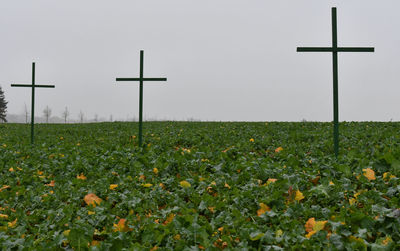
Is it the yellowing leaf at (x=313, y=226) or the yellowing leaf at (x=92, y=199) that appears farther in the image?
the yellowing leaf at (x=92, y=199)

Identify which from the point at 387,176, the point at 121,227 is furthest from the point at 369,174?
the point at 121,227

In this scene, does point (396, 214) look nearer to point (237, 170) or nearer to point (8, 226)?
point (237, 170)

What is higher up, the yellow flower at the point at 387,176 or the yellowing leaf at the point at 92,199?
the yellow flower at the point at 387,176

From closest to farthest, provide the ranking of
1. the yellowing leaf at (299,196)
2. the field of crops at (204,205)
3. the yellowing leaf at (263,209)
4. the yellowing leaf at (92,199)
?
the field of crops at (204,205) < the yellowing leaf at (263,209) < the yellowing leaf at (299,196) < the yellowing leaf at (92,199)

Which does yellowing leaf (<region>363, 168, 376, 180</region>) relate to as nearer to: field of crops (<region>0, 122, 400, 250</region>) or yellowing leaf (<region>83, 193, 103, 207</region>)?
field of crops (<region>0, 122, 400, 250</region>)

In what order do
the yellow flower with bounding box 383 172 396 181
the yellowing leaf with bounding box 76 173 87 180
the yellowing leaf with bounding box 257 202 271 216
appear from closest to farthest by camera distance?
the yellowing leaf with bounding box 257 202 271 216, the yellow flower with bounding box 383 172 396 181, the yellowing leaf with bounding box 76 173 87 180

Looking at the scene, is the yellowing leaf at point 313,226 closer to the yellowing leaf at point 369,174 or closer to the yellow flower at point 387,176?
the yellowing leaf at point 369,174

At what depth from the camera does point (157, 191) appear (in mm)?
4898

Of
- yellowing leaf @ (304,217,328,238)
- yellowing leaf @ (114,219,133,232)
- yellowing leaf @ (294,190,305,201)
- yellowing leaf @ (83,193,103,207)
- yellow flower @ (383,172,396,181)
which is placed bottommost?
yellowing leaf @ (114,219,133,232)

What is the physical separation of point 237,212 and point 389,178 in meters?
2.64

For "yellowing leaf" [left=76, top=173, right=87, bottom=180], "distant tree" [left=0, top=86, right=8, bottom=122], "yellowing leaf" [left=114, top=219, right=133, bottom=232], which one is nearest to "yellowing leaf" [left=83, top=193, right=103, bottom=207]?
"yellowing leaf" [left=114, top=219, right=133, bottom=232]

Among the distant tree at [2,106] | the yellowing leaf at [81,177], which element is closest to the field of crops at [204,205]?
the yellowing leaf at [81,177]

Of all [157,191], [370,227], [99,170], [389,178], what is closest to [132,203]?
[157,191]

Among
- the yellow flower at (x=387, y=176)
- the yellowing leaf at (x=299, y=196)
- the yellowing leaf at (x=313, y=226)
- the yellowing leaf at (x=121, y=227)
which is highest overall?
the yellow flower at (x=387, y=176)
